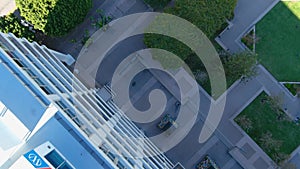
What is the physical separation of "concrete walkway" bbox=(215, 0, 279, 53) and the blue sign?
116 ft

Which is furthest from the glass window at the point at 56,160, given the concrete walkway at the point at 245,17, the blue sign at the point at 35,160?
the concrete walkway at the point at 245,17

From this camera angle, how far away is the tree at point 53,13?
46312mm

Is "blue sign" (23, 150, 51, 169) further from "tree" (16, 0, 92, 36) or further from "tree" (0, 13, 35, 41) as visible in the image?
"tree" (0, 13, 35, 41)

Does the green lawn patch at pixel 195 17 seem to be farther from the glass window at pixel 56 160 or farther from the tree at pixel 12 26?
the glass window at pixel 56 160

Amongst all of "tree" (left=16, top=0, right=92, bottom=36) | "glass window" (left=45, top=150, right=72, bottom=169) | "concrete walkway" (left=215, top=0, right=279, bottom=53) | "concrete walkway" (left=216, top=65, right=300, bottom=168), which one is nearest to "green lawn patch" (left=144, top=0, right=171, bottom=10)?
"tree" (left=16, top=0, right=92, bottom=36)

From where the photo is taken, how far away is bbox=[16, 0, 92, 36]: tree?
46312 millimetres

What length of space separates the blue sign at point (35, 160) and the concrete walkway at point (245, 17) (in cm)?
3538

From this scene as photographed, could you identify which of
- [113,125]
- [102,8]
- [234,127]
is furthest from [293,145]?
[102,8]

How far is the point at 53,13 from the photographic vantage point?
46.6 meters

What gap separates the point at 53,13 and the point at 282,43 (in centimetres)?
3432

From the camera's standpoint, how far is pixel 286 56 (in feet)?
173

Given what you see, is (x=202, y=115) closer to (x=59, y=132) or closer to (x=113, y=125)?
(x=113, y=125)

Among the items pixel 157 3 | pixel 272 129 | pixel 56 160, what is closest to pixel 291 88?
pixel 272 129

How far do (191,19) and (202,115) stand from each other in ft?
49.6
